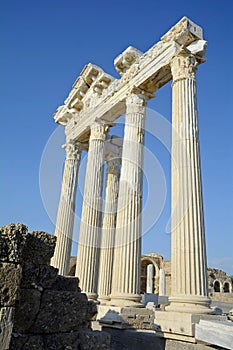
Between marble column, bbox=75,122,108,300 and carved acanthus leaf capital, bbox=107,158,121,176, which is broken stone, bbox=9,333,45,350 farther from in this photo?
A: carved acanthus leaf capital, bbox=107,158,121,176

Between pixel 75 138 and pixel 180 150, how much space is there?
988cm

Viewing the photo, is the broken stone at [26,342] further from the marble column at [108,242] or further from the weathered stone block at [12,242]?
the marble column at [108,242]

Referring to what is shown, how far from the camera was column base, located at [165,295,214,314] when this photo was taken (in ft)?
25.9

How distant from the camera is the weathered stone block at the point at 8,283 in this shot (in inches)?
132

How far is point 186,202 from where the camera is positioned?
9.12 meters

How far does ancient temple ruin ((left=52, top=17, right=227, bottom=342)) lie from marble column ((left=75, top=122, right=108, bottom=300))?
45 mm

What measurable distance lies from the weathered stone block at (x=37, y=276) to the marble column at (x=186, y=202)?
496 cm

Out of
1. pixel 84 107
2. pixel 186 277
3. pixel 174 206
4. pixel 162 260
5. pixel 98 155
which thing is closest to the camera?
pixel 186 277

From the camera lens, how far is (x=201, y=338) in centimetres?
682

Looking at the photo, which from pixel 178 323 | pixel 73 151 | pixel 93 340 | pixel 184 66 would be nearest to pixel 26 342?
pixel 93 340

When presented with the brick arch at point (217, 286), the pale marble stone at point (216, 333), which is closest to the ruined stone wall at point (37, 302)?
the pale marble stone at point (216, 333)

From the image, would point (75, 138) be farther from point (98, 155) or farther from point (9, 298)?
point (9, 298)

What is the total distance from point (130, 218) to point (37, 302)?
7.55m

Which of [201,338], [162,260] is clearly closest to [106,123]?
[201,338]
